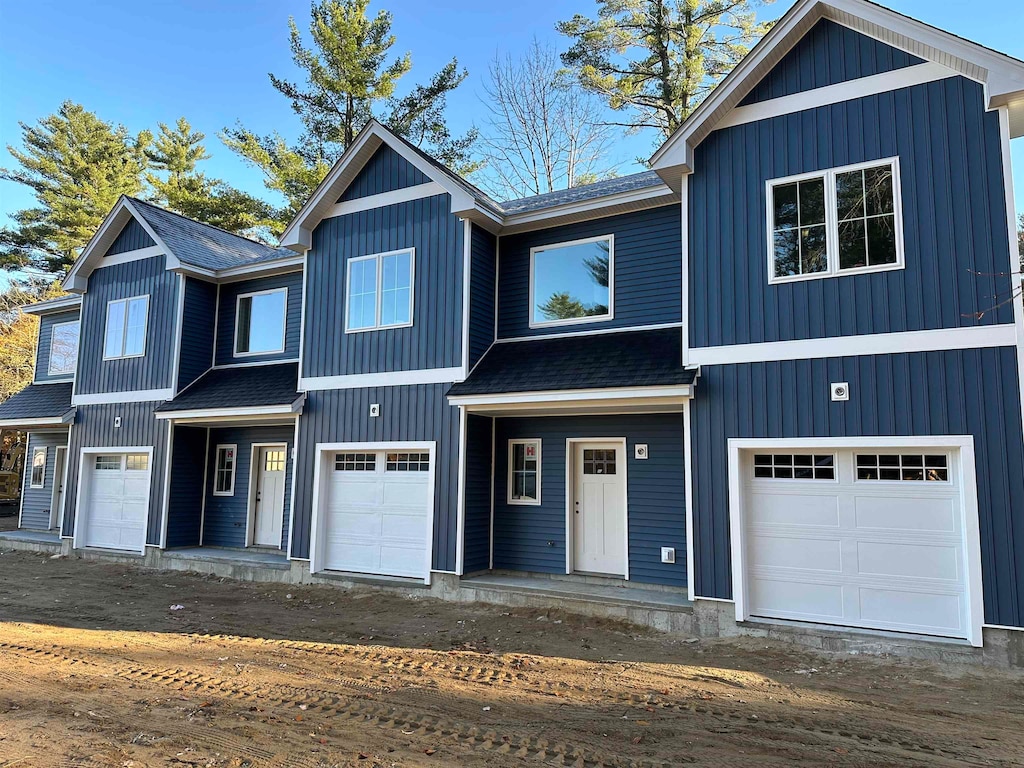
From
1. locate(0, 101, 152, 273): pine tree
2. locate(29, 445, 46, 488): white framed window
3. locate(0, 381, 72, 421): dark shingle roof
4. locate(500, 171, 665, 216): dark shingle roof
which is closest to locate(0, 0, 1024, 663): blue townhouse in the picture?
locate(500, 171, 665, 216): dark shingle roof

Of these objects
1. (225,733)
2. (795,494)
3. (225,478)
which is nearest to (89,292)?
(225,478)

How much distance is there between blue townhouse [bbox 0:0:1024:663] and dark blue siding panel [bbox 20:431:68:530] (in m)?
2.84

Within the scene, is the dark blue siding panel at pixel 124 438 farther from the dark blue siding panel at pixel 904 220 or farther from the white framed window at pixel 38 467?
the dark blue siding panel at pixel 904 220

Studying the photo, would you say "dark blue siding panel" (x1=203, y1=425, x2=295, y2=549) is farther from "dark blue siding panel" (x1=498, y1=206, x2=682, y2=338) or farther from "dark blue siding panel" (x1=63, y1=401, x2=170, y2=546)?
"dark blue siding panel" (x1=498, y1=206, x2=682, y2=338)

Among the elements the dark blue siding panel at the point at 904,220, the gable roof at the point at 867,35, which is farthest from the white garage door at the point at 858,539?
the gable roof at the point at 867,35

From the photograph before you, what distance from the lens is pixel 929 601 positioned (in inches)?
277

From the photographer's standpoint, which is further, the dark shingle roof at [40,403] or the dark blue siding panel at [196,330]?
the dark shingle roof at [40,403]

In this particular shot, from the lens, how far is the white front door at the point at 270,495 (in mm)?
13516

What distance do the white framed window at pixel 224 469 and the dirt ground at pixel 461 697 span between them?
5.06 m

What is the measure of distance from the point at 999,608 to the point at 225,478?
13.3 metres

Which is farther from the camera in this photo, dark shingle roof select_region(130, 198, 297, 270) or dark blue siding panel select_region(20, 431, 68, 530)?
dark blue siding panel select_region(20, 431, 68, 530)

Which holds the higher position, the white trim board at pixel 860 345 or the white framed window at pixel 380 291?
the white framed window at pixel 380 291

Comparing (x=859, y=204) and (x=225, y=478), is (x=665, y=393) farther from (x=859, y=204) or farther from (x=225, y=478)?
(x=225, y=478)

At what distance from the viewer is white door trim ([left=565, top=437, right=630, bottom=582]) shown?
9.84 meters
